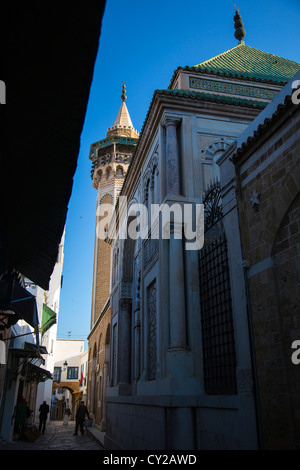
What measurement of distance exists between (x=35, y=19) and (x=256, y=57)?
11.9m

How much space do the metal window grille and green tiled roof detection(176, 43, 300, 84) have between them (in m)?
6.02

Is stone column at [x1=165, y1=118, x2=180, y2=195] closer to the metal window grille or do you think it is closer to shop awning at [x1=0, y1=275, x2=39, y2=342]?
the metal window grille

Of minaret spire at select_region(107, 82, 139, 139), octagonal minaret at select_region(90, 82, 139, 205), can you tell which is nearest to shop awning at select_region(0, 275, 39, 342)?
octagonal minaret at select_region(90, 82, 139, 205)

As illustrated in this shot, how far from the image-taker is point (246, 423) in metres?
5.05

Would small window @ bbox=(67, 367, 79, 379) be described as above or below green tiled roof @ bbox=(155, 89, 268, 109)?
below

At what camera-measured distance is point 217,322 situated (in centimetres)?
661

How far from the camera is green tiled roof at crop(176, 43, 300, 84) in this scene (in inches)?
439

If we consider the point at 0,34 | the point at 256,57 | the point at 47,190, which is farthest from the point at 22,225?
the point at 256,57

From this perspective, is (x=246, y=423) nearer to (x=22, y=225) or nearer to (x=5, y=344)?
(x=22, y=225)

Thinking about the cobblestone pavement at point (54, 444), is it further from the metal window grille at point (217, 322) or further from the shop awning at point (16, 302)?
the metal window grille at point (217, 322)

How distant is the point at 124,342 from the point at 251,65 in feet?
31.9
